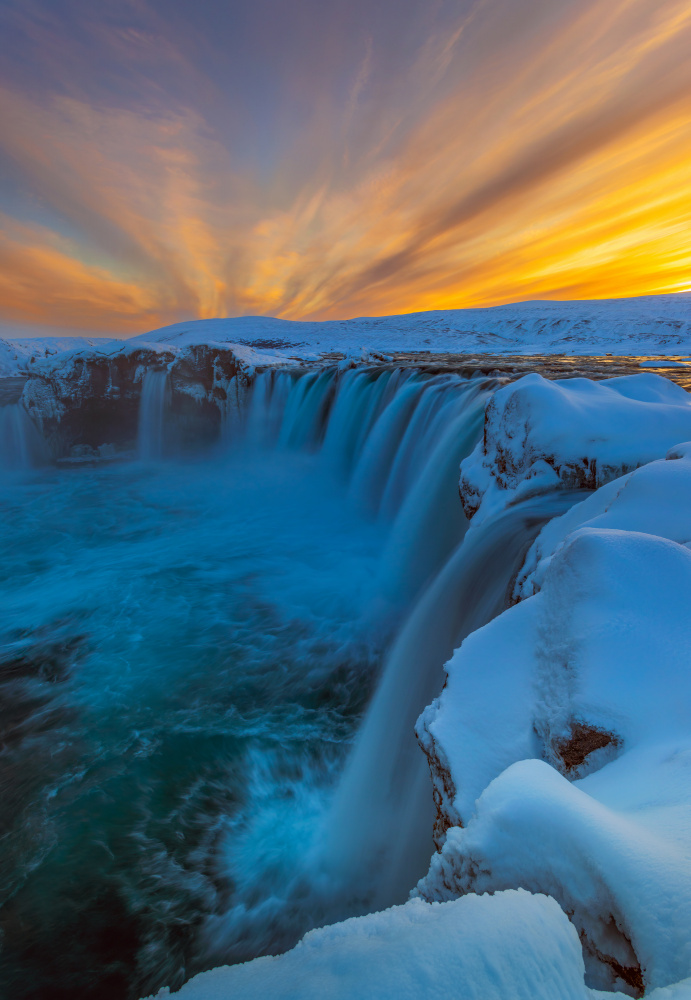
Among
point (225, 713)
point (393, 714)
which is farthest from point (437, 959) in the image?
point (225, 713)

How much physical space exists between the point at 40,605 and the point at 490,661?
24.3ft

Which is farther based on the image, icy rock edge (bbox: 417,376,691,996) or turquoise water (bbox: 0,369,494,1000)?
turquoise water (bbox: 0,369,494,1000)

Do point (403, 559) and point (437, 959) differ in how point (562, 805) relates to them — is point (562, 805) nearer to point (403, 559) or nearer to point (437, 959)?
point (437, 959)

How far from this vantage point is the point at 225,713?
15.4ft

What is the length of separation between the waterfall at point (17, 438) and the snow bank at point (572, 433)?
52.2 feet

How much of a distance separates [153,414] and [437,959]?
659 inches

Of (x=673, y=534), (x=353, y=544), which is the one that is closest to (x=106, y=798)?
(x=673, y=534)

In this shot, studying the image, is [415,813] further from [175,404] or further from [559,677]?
[175,404]

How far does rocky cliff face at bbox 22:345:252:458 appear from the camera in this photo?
14.6m

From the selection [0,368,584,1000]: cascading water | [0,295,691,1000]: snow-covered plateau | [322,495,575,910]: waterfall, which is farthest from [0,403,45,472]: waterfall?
[322,495,575,910]: waterfall

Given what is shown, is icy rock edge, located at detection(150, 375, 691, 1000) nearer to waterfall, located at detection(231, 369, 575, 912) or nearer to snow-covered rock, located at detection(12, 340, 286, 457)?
waterfall, located at detection(231, 369, 575, 912)

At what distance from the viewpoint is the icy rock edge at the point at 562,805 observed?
2.63 ft

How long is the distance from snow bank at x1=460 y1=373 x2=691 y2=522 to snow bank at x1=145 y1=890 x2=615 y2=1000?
363 centimetres

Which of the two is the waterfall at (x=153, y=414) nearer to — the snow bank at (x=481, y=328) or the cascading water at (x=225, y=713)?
the cascading water at (x=225, y=713)
